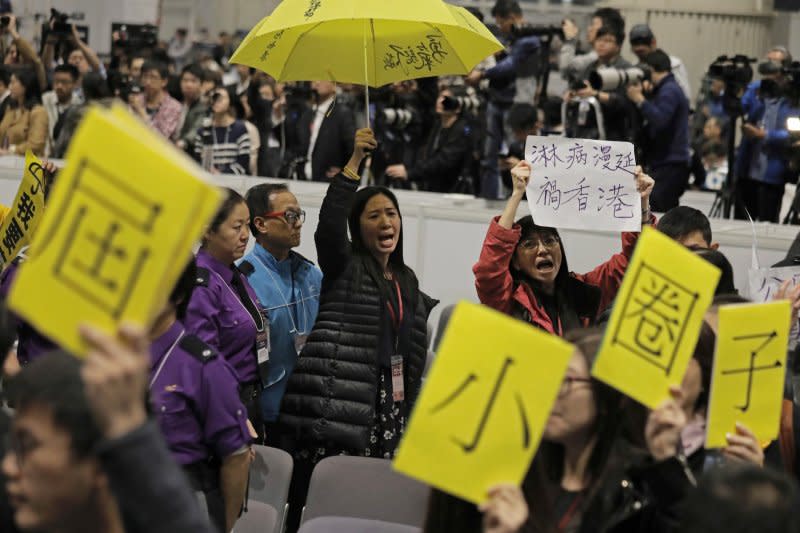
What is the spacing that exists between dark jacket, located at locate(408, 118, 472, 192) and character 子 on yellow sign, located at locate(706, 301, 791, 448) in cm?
668

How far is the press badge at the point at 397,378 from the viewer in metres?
5.09

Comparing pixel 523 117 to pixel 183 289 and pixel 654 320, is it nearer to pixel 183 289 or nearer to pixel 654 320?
pixel 183 289

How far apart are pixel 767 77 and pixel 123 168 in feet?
26.7

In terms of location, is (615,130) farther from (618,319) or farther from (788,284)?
(618,319)

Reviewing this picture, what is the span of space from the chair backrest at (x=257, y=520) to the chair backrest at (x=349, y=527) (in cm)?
32

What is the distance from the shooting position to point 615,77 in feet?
26.2

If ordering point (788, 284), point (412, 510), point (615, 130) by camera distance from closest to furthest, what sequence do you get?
point (412, 510)
point (788, 284)
point (615, 130)

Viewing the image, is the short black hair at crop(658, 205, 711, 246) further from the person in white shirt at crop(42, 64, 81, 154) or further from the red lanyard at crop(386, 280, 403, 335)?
the person in white shirt at crop(42, 64, 81, 154)

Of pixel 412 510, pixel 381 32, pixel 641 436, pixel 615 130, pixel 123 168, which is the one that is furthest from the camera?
pixel 615 130

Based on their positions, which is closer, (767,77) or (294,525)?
(294,525)

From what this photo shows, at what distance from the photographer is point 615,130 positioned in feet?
26.5

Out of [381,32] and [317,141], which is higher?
[381,32]

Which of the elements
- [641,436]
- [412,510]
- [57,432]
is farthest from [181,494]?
[412,510]

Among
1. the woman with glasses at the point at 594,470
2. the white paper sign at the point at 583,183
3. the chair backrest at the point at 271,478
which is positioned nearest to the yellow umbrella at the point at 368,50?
the white paper sign at the point at 583,183
